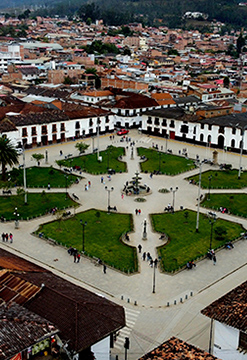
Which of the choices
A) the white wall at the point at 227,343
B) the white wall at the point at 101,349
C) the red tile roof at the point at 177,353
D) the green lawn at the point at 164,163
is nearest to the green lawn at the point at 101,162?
the green lawn at the point at 164,163

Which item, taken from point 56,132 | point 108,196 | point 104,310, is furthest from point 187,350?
point 56,132

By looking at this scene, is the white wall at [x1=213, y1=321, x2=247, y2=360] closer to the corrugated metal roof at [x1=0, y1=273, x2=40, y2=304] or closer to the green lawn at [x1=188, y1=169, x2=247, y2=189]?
the corrugated metal roof at [x1=0, y1=273, x2=40, y2=304]

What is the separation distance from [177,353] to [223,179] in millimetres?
39503

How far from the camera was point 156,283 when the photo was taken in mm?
32938

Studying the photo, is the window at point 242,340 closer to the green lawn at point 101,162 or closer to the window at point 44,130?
the green lawn at point 101,162

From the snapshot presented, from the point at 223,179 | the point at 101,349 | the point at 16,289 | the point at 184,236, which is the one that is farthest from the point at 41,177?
the point at 101,349

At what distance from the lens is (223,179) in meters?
57.3

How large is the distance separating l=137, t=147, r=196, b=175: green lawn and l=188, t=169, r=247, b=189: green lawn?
3.22 m

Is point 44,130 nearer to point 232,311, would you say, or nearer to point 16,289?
point 16,289

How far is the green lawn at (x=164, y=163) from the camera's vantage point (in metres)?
60.7

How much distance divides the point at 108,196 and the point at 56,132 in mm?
26758

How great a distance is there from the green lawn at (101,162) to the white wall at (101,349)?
37.3 metres

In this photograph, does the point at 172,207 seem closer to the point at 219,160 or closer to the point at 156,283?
the point at 156,283

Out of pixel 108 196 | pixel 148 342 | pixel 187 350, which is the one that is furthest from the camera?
pixel 108 196
